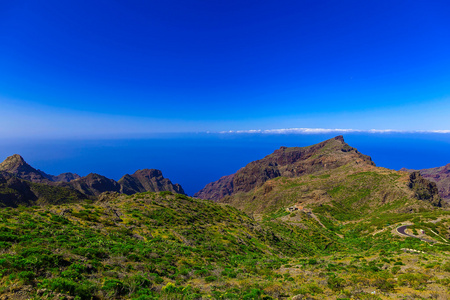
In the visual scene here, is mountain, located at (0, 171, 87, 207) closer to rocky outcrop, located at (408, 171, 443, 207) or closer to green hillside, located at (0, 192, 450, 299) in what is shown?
green hillside, located at (0, 192, 450, 299)

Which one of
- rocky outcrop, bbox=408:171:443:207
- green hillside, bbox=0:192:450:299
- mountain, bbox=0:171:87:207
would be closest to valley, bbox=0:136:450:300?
green hillside, bbox=0:192:450:299

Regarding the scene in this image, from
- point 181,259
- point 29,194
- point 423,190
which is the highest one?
point 181,259

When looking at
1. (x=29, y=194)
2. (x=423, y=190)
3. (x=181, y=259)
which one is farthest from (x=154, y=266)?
(x=29, y=194)

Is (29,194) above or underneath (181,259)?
underneath

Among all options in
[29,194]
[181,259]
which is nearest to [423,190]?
[181,259]

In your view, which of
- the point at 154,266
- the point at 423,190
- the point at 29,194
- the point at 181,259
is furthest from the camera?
the point at 29,194

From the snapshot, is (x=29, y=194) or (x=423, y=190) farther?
(x=29, y=194)

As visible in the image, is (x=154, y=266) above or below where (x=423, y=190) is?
above

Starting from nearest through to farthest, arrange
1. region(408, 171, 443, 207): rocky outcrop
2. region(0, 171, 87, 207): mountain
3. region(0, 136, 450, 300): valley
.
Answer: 1. region(0, 136, 450, 300): valley
2. region(408, 171, 443, 207): rocky outcrop
3. region(0, 171, 87, 207): mountain

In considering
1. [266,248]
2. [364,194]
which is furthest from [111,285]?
[364,194]

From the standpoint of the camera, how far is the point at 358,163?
156m

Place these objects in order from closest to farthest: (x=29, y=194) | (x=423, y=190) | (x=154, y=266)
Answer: (x=154, y=266) → (x=423, y=190) → (x=29, y=194)

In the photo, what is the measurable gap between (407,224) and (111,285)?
72244 mm

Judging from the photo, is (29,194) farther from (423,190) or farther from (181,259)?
(423,190)
